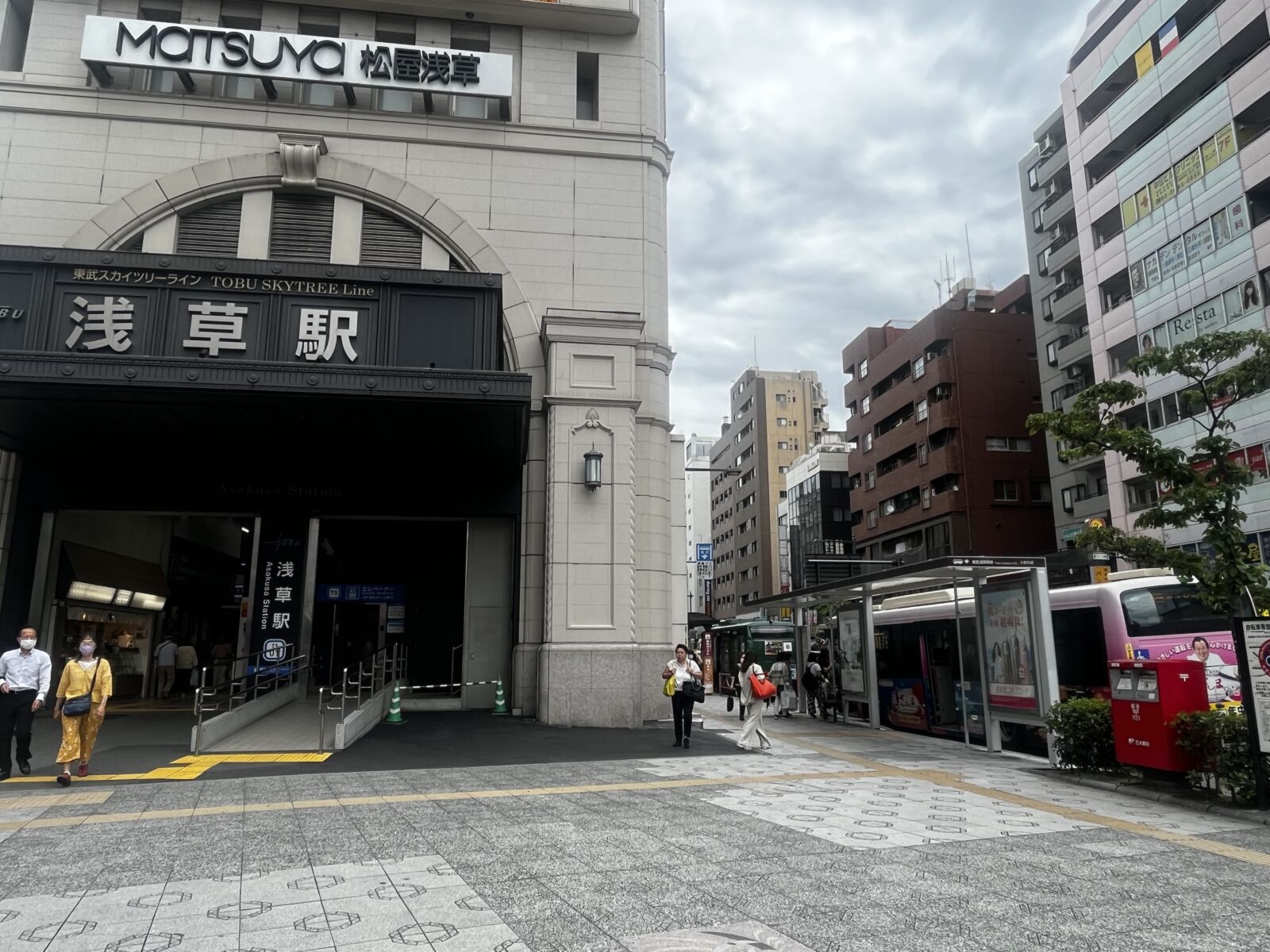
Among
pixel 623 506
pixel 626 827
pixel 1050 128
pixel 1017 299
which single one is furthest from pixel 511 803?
pixel 1017 299

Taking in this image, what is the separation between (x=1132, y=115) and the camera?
119ft

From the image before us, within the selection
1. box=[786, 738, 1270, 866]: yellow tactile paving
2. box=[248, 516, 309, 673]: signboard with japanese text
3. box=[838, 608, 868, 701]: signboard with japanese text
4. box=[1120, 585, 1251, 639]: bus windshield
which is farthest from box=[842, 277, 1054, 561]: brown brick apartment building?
box=[248, 516, 309, 673]: signboard with japanese text

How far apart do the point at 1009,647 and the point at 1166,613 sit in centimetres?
263

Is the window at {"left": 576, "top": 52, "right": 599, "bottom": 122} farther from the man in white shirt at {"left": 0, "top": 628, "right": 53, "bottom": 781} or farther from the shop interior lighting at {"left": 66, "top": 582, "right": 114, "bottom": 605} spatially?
the man in white shirt at {"left": 0, "top": 628, "right": 53, "bottom": 781}

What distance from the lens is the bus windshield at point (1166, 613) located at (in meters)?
13.4

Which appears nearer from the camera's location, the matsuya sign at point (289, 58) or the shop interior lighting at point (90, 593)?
the matsuya sign at point (289, 58)

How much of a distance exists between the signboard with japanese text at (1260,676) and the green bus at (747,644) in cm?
2385

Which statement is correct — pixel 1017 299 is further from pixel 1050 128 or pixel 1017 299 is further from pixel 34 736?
pixel 34 736

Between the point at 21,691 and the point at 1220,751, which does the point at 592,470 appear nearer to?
the point at 21,691

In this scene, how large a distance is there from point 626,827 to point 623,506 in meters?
9.65

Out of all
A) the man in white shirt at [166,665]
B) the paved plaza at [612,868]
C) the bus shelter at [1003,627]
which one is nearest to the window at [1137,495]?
the bus shelter at [1003,627]

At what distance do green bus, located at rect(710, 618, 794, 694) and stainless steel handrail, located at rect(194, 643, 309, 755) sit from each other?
1892 cm

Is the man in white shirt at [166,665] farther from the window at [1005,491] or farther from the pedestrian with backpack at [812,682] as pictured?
the window at [1005,491]

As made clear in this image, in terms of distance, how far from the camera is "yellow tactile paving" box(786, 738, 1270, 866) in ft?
22.3
